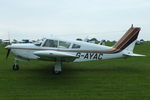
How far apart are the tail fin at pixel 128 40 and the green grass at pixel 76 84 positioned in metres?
1.43

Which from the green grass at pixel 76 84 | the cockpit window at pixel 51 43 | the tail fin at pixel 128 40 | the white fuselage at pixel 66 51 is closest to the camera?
the green grass at pixel 76 84

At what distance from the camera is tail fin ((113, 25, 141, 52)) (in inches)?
646

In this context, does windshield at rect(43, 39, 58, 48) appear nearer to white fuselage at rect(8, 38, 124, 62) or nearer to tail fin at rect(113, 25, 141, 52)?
white fuselage at rect(8, 38, 124, 62)

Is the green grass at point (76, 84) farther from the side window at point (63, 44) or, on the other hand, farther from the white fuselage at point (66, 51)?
the side window at point (63, 44)

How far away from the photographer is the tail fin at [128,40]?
16.4 metres

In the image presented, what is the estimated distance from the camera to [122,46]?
54.0 ft

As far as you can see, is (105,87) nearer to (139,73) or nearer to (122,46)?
(139,73)

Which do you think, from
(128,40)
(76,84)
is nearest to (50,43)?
(76,84)

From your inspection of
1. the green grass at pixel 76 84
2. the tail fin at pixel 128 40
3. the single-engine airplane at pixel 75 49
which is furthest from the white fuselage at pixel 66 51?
the green grass at pixel 76 84

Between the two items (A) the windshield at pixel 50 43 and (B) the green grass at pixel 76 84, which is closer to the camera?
(B) the green grass at pixel 76 84

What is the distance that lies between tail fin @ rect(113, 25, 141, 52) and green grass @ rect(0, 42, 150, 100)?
1428mm

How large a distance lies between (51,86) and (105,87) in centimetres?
226

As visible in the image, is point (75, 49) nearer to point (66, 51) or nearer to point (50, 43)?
point (66, 51)

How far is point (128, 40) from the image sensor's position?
16.6 m
